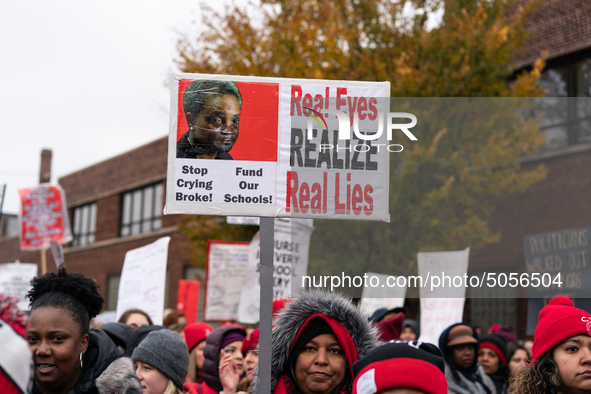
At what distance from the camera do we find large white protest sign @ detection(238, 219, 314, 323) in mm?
6230

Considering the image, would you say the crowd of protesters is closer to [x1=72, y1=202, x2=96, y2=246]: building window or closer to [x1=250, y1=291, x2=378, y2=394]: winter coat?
[x1=250, y1=291, x2=378, y2=394]: winter coat

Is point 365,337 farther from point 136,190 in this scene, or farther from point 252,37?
point 136,190

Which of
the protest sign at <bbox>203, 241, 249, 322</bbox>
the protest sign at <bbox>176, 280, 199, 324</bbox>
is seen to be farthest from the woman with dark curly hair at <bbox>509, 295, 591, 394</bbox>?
the protest sign at <bbox>176, 280, 199, 324</bbox>

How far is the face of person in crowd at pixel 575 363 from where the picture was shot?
2.90 m

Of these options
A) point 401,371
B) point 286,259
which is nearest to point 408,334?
point 286,259

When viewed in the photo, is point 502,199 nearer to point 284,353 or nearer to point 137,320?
point 137,320

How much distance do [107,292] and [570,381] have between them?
1052 inches

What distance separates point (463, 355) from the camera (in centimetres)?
535

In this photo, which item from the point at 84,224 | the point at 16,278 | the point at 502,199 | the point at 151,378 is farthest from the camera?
the point at 84,224

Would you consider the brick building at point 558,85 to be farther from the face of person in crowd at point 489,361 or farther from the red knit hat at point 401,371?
the red knit hat at point 401,371

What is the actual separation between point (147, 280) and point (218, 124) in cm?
344

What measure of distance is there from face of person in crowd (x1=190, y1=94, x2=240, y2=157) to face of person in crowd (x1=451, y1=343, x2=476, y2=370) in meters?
3.09

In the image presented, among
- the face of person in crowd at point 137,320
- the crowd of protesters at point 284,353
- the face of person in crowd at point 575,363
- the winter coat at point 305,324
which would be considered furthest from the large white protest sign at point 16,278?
the face of person in crowd at point 575,363

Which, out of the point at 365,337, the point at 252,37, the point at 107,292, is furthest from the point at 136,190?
the point at 365,337
